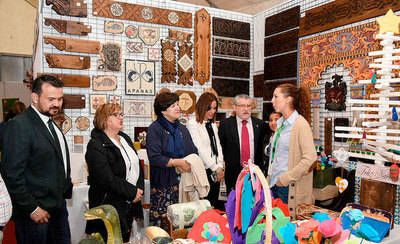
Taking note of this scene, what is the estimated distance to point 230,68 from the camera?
4.67 metres

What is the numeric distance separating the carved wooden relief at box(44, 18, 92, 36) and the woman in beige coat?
2.36m

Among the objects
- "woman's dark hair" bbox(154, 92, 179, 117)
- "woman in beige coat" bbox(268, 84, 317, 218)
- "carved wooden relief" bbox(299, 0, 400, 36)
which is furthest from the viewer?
"carved wooden relief" bbox(299, 0, 400, 36)

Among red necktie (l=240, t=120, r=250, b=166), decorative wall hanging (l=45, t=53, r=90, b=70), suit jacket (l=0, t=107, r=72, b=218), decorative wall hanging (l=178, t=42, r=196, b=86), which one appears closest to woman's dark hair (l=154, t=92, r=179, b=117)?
red necktie (l=240, t=120, r=250, b=166)

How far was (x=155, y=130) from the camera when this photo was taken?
283 centimetres

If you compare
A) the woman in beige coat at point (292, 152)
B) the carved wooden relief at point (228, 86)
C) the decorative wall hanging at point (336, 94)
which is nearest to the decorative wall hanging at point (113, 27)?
the carved wooden relief at point (228, 86)

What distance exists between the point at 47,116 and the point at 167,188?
1.17 meters

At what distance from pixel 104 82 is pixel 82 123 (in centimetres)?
52

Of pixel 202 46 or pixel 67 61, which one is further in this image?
pixel 202 46

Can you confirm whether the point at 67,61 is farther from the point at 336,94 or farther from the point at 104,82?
the point at 336,94

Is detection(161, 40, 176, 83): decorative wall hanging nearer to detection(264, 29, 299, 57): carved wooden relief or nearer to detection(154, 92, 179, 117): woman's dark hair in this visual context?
detection(264, 29, 299, 57): carved wooden relief

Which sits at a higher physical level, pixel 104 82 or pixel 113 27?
pixel 113 27

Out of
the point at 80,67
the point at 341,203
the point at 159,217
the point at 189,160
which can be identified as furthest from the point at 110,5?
the point at 341,203

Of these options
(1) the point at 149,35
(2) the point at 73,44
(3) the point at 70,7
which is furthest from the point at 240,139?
(3) the point at 70,7

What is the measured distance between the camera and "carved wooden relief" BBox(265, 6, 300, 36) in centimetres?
393
